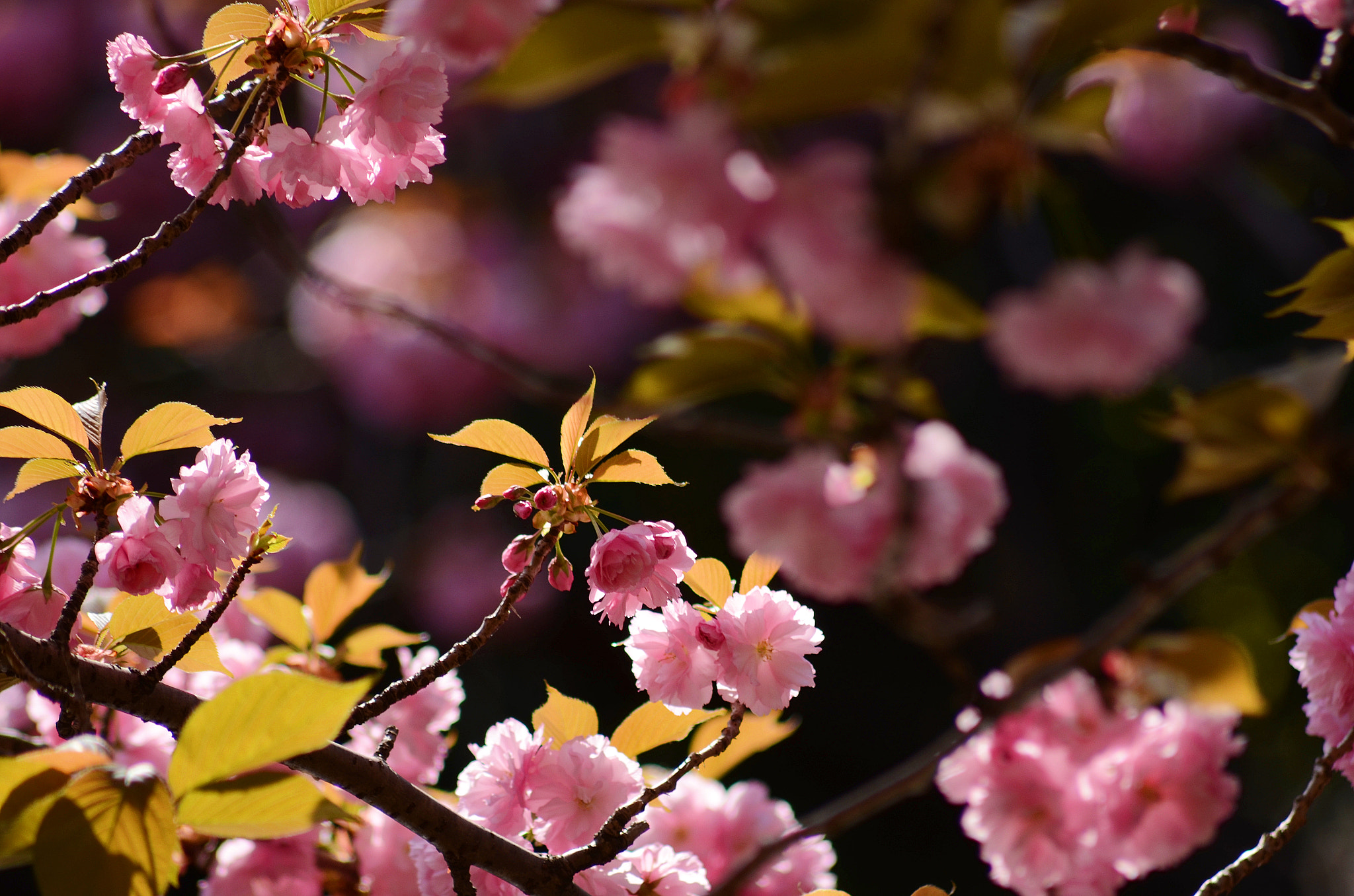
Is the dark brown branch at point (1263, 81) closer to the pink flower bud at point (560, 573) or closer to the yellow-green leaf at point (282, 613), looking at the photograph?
the pink flower bud at point (560, 573)

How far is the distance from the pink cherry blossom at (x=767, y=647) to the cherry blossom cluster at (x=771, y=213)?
0.17 meters

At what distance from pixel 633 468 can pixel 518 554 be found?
0.08 m

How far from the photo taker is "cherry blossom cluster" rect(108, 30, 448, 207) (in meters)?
0.48

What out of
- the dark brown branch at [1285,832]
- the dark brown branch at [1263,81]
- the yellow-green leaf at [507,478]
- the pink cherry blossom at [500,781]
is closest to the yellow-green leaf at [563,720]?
the pink cherry blossom at [500,781]

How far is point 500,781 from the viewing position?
509mm

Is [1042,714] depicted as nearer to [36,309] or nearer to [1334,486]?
[1334,486]

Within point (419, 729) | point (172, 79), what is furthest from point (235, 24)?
point (419, 729)

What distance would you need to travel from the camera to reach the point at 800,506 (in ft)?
1.47

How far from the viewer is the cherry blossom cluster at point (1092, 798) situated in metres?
0.62

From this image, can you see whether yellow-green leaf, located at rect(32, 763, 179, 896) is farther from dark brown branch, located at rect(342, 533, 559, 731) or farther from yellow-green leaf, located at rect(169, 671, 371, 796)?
dark brown branch, located at rect(342, 533, 559, 731)

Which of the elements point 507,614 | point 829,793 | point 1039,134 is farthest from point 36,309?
point 829,793

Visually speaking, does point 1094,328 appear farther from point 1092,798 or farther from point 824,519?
point 1092,798

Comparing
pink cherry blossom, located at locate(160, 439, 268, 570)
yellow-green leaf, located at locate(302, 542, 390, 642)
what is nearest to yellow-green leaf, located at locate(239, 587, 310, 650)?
yellow-green leaf, located at locate(302, 542, 390, 642)

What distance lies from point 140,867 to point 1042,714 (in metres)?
0.62
